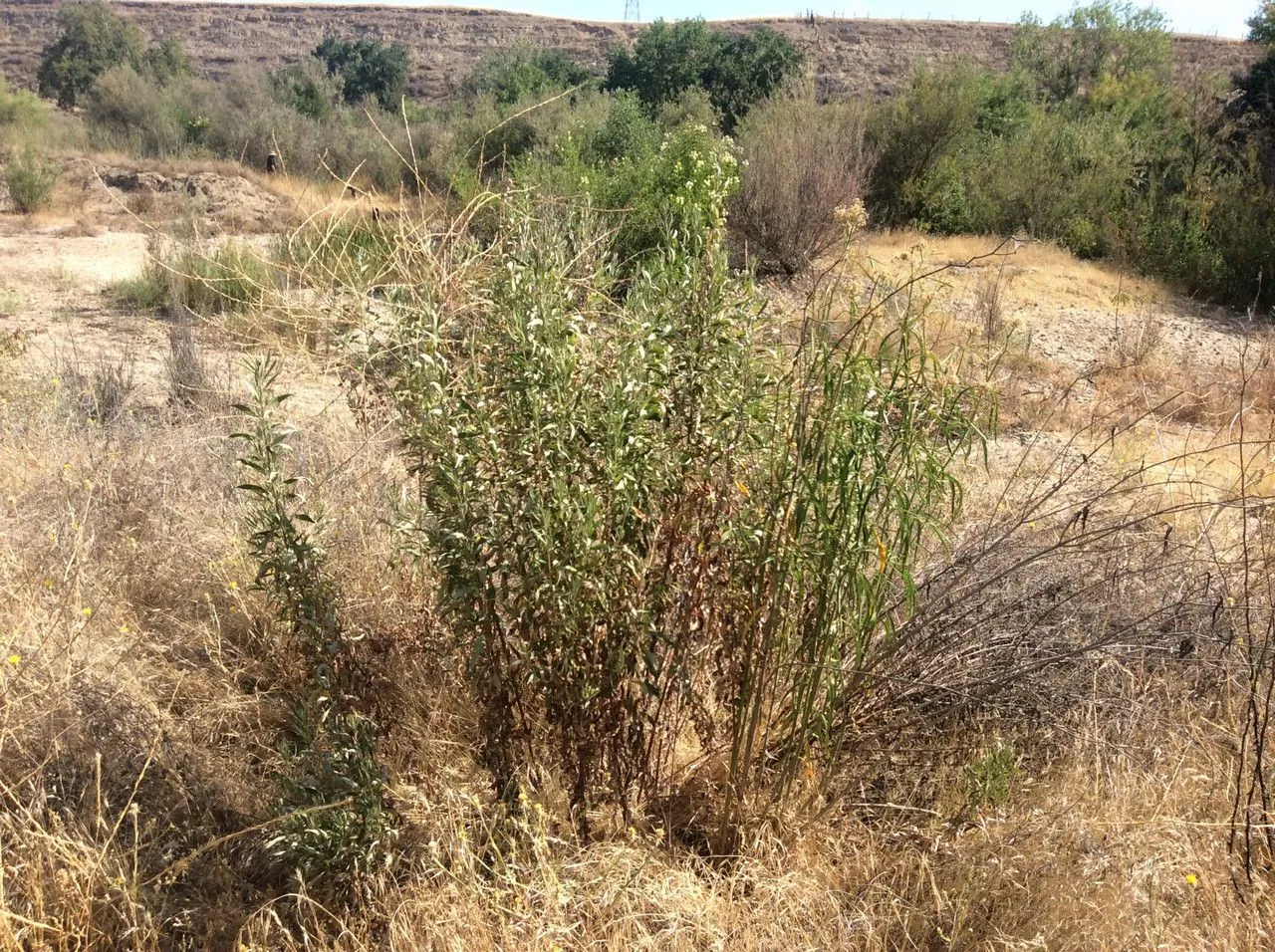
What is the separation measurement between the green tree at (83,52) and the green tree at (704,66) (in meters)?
18.1

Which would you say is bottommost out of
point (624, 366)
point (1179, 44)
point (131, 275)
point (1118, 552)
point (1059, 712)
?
point (131, 275)

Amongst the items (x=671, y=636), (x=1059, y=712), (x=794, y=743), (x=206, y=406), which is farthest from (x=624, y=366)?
(x=206, y=406)

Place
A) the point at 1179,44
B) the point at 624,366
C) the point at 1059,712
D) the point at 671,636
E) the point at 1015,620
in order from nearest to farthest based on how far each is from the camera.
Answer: the point at 624,366 → the point at 671,636 → the point at 1059,712 → the point at 1015,620 → the point at 1179,44

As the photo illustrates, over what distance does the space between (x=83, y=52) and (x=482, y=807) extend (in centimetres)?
4007

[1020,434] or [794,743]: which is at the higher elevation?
[794,743]

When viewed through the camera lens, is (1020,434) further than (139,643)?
Yes

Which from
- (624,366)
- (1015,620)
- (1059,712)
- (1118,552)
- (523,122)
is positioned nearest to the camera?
(624,366)

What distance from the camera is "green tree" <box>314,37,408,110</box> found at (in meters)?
36.6

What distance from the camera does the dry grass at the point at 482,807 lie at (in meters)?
1.91

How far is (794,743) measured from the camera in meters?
2.21

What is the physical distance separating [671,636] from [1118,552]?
177 cm

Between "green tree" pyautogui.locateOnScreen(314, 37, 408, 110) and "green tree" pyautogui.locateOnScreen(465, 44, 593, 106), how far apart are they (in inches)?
163

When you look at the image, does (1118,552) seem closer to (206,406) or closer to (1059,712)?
(1059,712)

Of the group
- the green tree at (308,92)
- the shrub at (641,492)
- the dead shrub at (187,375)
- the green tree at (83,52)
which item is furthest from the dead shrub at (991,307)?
the green tree at (83,52)
